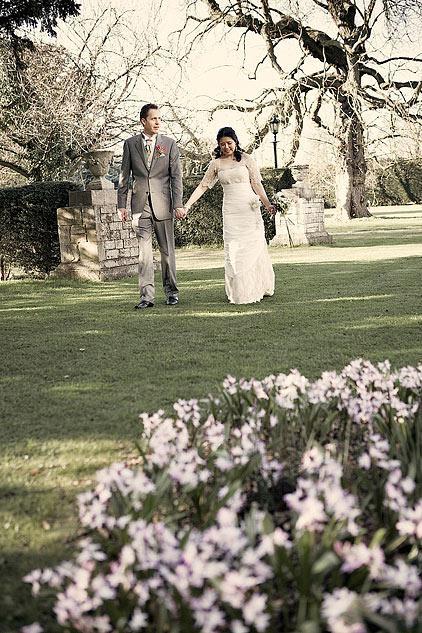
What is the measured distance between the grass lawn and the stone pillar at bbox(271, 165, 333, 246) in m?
8.04

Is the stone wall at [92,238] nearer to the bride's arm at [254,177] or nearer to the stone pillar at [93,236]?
the stone pillar at [93,236]

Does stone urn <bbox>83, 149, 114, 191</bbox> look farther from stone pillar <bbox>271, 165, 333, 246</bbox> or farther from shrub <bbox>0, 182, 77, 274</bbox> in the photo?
stone pillar <bbox>271, 165, 333, 246</bbox>

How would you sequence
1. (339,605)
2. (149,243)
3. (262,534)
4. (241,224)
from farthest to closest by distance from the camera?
(241,224) < (149,243) < (262,534) < (339,605)

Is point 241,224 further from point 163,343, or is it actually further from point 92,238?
point 92,238

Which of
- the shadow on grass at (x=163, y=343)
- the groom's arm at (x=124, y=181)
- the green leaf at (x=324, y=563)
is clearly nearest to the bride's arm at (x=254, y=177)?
the shadow on grass at (x=163, y=343)

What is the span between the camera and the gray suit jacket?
931cm

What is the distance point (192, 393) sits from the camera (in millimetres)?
4902

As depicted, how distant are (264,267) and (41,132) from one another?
15163 mm

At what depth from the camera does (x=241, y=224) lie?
382 inches

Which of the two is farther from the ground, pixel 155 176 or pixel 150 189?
pixel 155 176

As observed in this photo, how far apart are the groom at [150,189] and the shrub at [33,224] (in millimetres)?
5497

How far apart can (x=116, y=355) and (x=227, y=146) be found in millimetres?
3844

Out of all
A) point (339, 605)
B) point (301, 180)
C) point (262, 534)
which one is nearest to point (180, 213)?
point (262, 534)

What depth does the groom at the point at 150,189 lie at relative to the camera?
9.28m
